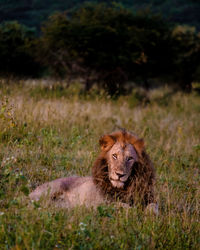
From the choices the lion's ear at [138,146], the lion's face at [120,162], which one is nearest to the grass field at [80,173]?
the lion's face at [120,162]

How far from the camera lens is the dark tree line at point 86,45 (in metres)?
13.4

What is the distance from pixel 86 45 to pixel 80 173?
9104 mm

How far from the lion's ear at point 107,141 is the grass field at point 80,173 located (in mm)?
737

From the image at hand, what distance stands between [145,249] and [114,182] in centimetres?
84

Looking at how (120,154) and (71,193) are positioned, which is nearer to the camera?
(120,154)

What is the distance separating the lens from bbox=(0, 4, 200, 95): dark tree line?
13.4 m

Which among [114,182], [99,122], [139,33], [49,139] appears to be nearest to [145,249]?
[114,182]

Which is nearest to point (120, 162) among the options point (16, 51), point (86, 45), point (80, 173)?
point (80, 173)

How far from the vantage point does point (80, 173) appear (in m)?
5.24

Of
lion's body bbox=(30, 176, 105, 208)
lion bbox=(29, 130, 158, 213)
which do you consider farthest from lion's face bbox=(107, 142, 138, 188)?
lion's body bbox=(30, 176, 105, 208)

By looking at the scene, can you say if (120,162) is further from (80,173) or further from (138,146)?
(80,173)

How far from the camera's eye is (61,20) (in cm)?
1363

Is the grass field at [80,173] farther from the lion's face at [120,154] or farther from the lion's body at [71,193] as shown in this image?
the lion's face at [120,154]

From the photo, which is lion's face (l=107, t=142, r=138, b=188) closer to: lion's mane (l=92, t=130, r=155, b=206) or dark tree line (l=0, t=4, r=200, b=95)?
lion's mane (l=92, t=130, r=155, b=206)
